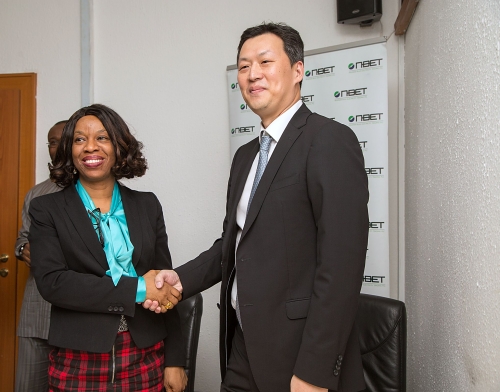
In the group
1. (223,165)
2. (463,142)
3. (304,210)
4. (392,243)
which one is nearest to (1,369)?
(223,165)

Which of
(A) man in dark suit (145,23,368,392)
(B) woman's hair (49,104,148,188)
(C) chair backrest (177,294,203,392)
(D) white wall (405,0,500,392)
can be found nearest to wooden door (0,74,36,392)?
(C) chair backrest (177,294,203,392)

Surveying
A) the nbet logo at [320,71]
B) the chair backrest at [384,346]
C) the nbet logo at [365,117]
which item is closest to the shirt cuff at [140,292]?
the chair backrest at [384,346]

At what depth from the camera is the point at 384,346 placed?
5.69 feet

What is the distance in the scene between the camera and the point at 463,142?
1.33 m

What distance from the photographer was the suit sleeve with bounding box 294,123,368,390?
4.03 feet

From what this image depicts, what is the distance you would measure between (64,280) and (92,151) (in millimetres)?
452

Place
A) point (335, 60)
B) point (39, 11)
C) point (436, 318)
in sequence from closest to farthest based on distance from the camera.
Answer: point (436, 318) → point (335, 60) → point (39, 11)

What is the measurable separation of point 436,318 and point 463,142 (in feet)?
2.20

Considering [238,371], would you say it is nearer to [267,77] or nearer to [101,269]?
[101,269]

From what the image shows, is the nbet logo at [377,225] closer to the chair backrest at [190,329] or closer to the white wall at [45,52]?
the chair backrest at [190,329]

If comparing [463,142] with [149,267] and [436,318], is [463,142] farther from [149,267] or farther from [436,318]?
[149,267]

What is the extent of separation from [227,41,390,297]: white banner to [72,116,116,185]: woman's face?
1390 mm

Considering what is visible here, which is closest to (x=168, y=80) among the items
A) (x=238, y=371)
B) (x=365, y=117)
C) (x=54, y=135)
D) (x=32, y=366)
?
(x=54, y=135)

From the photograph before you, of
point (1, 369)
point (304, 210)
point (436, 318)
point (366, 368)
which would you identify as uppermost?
point (304, 210)
